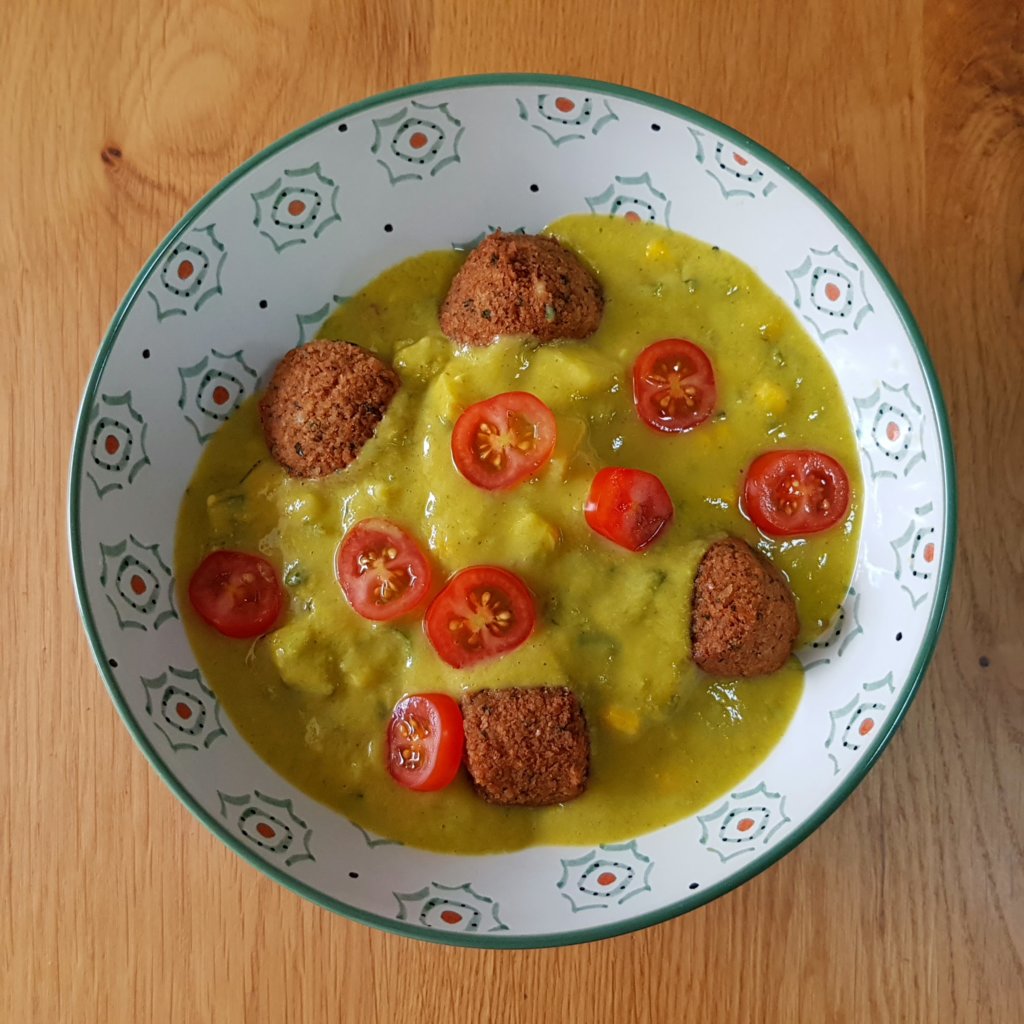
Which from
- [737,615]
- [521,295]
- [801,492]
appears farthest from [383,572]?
[801,492]

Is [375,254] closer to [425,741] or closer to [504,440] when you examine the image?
[504,440]

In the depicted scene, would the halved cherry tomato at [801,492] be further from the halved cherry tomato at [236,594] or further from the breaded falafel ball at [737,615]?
the halved cherry tomato at [236,594]

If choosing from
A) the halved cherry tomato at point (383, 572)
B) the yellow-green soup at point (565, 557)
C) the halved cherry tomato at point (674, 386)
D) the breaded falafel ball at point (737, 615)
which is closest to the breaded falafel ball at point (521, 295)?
the yellow-green soup at point (565, 557)

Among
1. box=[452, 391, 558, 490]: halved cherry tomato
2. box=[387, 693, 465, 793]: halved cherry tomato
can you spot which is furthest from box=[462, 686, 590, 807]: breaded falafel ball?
box=[452, 391, 558, 490]: halved cherry tomato

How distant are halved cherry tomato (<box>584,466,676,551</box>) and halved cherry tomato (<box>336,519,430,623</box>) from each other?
1.67 feet

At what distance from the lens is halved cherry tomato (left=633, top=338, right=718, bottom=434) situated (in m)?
3.04

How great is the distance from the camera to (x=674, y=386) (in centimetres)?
304

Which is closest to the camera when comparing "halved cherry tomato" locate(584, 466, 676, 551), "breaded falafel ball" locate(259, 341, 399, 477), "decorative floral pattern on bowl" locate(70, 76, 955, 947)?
"decorative floral pattern on bowl" locate(70, 76, 955, 947)

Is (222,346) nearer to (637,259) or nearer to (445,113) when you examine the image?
(445,113)

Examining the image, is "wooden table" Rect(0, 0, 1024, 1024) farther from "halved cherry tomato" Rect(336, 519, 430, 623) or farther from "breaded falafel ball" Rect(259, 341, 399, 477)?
"halved cherry tomato" Rect(336, 519, 430, 623)

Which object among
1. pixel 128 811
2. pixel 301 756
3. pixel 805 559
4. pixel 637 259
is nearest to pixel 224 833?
pixel 301 756

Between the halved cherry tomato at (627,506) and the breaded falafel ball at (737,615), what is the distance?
0.61 ft

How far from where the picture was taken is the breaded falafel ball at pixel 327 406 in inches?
118

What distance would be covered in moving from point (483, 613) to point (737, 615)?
0.69 metres
